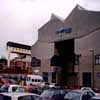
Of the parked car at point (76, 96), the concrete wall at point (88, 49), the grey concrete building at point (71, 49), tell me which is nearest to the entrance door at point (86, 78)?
the grey concrete building at point (71, 49)

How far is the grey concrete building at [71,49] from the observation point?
5225 centimetres

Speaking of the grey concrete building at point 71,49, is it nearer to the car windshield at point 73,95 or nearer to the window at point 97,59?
the window at point 97,59

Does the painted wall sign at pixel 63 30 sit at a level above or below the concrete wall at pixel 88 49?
above

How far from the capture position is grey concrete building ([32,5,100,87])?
2057 inches

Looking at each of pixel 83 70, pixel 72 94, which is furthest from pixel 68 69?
pixel 72 94

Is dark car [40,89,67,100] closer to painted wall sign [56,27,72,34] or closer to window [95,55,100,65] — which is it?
window [95,55,100,65]

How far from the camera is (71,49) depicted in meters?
61.2

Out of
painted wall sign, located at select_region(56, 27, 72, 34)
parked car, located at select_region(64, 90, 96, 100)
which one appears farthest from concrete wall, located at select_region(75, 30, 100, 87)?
parked car, located at select_region(64, 90, 96, 100)

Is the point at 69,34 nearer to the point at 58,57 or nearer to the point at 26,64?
the point at 58,57

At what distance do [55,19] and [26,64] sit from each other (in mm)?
13027

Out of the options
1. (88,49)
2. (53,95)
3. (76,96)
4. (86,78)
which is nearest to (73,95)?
Result: (76,96)

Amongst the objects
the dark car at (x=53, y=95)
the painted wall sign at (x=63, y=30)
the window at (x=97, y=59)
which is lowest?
the dark car at (x=53, y=95)

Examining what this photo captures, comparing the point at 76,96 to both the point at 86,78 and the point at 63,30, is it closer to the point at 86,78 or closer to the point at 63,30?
the point at 86,78

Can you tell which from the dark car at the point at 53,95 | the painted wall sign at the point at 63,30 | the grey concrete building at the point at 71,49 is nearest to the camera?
the dark car at the point at 53,95
